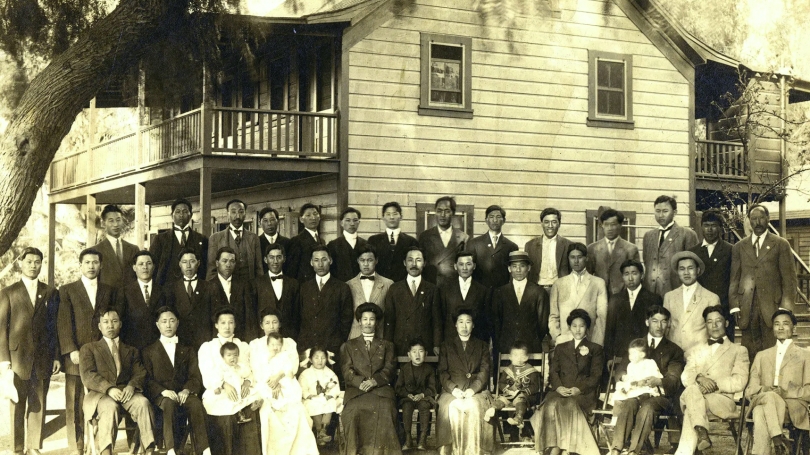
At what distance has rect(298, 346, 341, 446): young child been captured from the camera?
25.0 ft

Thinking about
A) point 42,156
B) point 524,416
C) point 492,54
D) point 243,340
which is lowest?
point 524,416

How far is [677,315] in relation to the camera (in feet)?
26.4

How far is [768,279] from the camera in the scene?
8.43 m

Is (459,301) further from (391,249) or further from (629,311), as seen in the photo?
(629,311)

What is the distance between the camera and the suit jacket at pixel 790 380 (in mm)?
7043

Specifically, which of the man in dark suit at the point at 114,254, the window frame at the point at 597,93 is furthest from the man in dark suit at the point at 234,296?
the window frame at the point at 597,93

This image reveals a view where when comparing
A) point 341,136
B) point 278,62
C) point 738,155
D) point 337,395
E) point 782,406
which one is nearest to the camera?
point 782,406

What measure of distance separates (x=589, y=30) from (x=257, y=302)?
8.75 m

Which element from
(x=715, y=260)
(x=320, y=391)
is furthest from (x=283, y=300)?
(x=715, y=260)

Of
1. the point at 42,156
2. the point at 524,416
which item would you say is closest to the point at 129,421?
the point at 42,156

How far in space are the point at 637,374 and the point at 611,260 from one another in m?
1.73

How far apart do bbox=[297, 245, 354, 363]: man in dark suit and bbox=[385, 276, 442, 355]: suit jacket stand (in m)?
0.39

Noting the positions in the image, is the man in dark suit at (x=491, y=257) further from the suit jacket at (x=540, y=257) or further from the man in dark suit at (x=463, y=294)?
the man in dark suit at (x=463, y=294)

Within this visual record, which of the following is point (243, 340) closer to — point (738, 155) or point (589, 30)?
point (589, 30)
